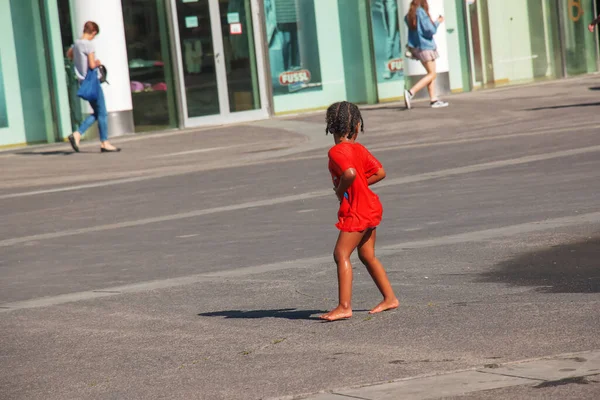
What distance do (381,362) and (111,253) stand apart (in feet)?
17.3

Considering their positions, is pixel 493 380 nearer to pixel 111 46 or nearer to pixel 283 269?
pixel 283 269

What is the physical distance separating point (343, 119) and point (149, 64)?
16269mm

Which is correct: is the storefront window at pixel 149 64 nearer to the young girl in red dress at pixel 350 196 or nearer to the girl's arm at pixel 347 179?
the young girl in red dress at pixel 350 196

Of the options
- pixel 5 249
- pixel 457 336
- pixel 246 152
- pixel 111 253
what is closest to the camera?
pixel 457 336

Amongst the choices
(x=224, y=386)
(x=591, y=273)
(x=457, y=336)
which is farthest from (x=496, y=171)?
(x=224, y=386)

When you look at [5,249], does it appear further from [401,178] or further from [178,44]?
[178,44]

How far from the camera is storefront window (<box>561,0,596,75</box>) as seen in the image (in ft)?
92.3

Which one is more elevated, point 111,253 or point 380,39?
point 380,39

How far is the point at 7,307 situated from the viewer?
856 cm

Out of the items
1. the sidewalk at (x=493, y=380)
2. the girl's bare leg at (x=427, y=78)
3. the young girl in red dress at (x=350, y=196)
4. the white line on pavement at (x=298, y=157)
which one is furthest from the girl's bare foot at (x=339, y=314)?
the girl's bare leg at (x=427, y=78)

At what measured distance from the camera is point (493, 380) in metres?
5.29

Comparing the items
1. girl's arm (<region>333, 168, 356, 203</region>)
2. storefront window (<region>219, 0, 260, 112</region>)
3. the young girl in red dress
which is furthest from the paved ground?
Result: storefront window (<region>219, 0, 260, 112</region>)

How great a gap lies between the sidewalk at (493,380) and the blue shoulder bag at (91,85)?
14353 millimetres

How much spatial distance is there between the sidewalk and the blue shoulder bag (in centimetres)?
1435
